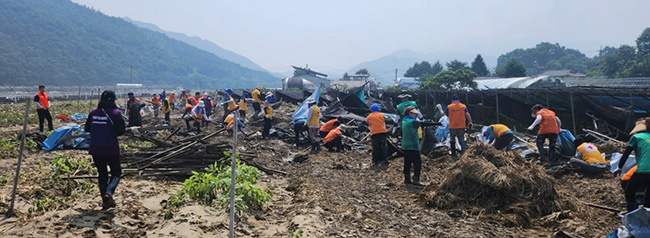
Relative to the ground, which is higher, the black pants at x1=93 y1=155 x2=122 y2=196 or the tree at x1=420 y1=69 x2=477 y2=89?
the tree at x1=420 y1=69 x2=477 y2=89

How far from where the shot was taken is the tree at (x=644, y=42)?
56.6m

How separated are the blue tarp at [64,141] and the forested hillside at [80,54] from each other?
74408 millimetres

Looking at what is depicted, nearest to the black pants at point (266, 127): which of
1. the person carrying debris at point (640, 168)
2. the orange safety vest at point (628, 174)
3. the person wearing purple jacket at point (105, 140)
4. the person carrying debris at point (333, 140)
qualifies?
the person carrying debris at point (333, 140)

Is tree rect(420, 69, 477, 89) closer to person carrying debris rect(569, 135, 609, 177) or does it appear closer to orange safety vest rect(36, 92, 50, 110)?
person carrying debris rect(569, 135, 609, 177)

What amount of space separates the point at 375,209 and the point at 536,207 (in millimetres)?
2173

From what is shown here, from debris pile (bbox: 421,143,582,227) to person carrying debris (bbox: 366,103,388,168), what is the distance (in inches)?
118

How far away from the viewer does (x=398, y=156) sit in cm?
1020

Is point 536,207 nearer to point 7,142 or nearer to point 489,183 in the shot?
point 489,183

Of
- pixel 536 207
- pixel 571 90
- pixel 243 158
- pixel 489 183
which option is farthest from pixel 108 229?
pixel 571 90

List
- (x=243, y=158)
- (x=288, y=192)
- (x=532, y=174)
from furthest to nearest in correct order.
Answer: (x=243, y=158), (x=288, y=192), (x=532, y=174)

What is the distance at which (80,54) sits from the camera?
118125mm

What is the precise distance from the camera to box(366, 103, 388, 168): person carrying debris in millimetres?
9344

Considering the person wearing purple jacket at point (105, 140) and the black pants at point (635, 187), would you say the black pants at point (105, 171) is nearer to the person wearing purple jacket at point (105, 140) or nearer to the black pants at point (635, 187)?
the person wearing purple jacket at point (105, 140)

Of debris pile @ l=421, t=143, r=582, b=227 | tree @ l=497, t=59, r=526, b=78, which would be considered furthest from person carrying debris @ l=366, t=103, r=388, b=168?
tree @ l=497, t=59, r=526, b=78
